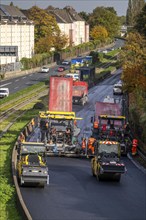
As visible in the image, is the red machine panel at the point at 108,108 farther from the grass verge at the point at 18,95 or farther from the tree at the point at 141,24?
the tree at the point at 141,24


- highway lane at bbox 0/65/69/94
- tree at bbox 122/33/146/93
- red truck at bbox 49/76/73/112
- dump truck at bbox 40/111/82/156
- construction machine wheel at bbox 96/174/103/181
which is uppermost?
tree at bbox 122/33/146/93

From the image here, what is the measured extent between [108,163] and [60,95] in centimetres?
2248

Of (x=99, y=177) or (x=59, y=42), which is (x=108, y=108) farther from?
(x=59, y=42)

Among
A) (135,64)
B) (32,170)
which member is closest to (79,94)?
(135,64)

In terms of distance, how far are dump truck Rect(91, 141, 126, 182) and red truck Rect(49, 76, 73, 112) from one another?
19.1 m

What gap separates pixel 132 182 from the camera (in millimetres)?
32469

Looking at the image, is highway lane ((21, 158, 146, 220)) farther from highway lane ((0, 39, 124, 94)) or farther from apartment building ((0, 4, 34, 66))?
apartment building ((0, 4, 34, 66))

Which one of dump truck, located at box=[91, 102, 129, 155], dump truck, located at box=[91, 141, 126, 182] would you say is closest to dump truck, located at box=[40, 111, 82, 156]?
dump truck, located at box=[91, 102, 129, 155]

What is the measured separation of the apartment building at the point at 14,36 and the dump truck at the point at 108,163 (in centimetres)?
9012

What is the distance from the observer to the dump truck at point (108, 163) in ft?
101

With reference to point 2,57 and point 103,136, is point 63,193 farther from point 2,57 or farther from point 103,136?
point 2,57

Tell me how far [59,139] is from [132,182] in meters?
9.42

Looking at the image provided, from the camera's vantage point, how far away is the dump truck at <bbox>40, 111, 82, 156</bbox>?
39.7 metres

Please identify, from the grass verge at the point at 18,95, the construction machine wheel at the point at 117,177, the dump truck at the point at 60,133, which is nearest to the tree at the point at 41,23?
the grass verge at the point at 18,95
